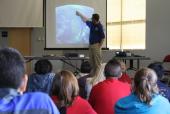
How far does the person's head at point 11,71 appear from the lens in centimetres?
121

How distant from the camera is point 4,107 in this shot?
3.96 feet

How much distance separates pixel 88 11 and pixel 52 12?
1.02 metres

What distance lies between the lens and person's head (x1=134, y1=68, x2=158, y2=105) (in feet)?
7.54

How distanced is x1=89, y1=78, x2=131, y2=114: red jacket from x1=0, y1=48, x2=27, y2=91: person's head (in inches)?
78.3

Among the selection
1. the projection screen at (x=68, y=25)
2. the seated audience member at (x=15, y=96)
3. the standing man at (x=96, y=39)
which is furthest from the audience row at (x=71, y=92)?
the projection screen at (x=68, y=25)

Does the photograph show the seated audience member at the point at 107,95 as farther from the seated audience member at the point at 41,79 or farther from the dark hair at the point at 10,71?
the dark hair at the point at 10,71

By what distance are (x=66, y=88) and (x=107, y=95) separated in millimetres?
1007

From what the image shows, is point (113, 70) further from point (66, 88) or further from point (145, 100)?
point (66, 88)

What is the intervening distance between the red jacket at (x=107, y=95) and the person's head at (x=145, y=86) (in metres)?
0.82

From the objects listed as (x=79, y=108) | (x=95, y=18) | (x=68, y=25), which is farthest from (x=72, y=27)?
(x=79, y=108)

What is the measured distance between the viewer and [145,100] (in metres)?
2.29

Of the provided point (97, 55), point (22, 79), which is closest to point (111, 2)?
point (97, 55)

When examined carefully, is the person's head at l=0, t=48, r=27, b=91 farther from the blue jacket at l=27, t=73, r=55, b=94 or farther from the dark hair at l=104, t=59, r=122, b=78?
the blue jacket at l=27, t=73, r=55, b=94

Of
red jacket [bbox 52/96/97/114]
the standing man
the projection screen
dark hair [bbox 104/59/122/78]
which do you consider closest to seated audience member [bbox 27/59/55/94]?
dark hair [bbox 104/59/122/78]
